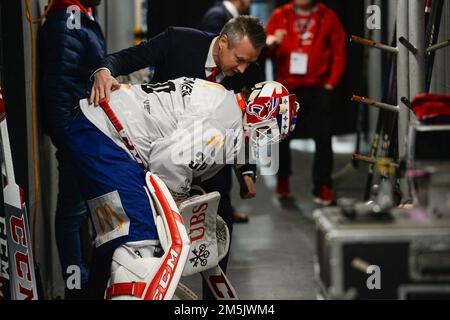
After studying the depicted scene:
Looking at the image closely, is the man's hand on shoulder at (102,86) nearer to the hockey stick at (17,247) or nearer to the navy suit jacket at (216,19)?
the hockey stick at (17,247)

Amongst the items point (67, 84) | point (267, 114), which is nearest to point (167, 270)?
point (267, 114)

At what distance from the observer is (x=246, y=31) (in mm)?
3594

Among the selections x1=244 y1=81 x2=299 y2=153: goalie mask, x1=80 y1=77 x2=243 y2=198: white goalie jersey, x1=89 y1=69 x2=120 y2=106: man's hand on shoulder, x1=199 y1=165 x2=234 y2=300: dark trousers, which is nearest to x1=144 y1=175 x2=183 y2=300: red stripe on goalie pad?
x1=80 y1=77 x2=243 y2=198: white goalie jersey

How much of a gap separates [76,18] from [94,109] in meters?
1.02

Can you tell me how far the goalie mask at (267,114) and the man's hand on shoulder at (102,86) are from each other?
1.71ft

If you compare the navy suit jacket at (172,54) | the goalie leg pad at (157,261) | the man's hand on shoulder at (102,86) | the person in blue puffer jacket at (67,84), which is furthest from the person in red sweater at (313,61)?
the goalie leg pad at (157,261)

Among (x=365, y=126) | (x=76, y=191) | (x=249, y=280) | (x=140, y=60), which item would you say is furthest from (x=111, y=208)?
(x=365, y=126)

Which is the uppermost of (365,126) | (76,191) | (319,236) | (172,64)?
(172,64)

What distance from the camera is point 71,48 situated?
4.31 meters

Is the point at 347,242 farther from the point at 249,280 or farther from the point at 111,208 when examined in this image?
the point at 249,280

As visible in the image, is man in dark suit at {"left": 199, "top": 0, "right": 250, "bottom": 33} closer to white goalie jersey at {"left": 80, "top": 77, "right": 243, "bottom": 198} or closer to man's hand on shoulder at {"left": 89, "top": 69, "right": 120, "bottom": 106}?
man's hand on shoulder at {"left": 89, "top": 69, "right": 120, "bottom": 106}

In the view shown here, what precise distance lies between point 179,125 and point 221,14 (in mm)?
2864

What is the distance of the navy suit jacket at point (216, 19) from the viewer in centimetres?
584

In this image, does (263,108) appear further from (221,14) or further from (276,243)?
(221,14)
